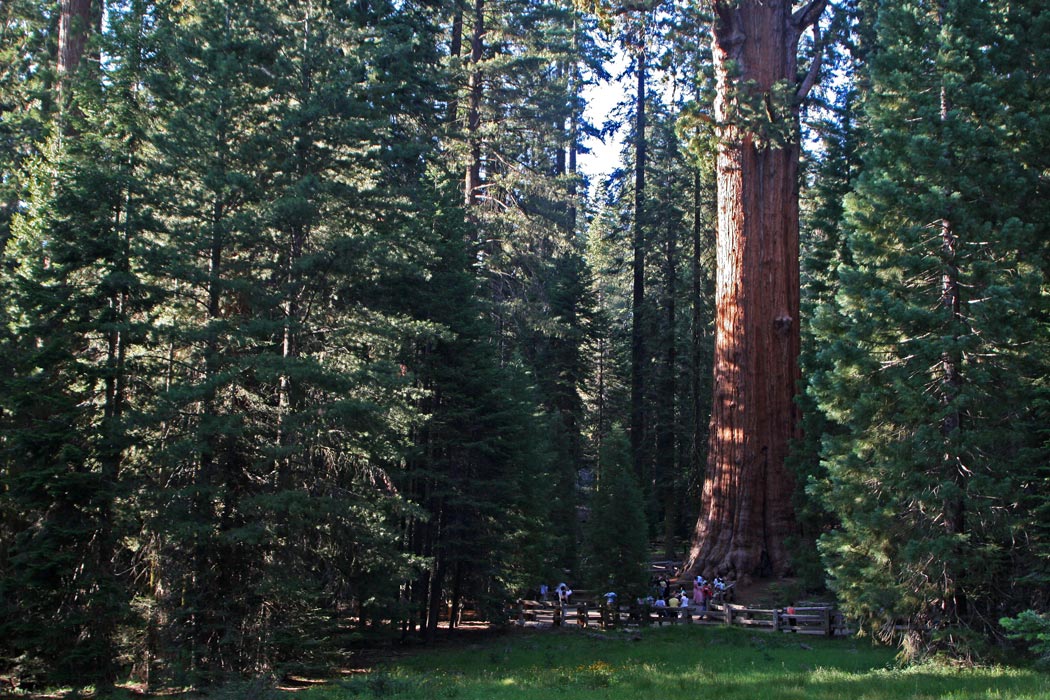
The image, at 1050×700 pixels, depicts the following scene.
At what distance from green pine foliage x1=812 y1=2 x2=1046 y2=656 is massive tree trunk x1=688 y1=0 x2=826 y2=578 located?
323 inches

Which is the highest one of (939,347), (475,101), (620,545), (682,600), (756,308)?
(475,101)

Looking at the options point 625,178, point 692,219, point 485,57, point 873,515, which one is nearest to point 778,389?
point 873,515

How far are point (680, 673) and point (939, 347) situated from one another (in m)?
6.33

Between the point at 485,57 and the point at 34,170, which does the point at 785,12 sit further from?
the point at 34,170

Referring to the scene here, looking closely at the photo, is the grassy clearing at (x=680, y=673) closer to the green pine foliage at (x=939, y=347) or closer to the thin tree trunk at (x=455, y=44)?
the green pine foliage at (x=939, y=347)

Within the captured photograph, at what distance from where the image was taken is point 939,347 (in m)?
12.4

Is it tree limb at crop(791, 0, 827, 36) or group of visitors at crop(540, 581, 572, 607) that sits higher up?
tree limb at crop(791, 0, 827, 36)

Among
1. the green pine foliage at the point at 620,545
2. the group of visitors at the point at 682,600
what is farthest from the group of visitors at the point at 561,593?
the green pine foliage at the point at 620,545

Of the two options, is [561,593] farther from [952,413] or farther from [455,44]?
[455,44]

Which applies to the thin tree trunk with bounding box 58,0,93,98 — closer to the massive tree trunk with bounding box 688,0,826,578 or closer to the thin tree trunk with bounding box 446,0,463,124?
the thin tree trunk with bounding box 446,0,463,124

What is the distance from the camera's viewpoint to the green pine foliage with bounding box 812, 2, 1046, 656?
498 inches

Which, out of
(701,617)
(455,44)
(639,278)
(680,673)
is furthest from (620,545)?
(639,278)

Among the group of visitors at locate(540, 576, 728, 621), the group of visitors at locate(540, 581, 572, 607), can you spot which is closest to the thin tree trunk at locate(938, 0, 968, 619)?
the group of visitors at locate(540, 576, 728, 621)

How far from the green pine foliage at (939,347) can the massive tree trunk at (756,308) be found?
8.21m
